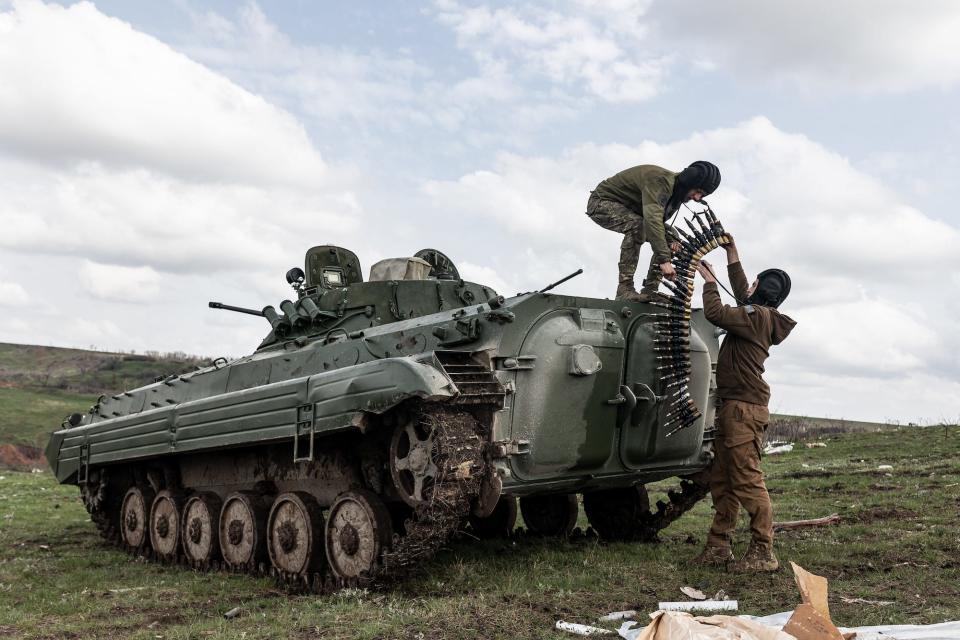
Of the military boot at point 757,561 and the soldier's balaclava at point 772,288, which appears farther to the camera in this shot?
the soldier's balaclava at point 772,288

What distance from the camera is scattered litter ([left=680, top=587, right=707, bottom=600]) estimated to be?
301 inches

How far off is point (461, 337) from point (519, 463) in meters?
1.23

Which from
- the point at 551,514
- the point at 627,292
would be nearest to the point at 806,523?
the point at 551,514

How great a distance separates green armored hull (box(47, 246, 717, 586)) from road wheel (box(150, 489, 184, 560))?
0.09 feet

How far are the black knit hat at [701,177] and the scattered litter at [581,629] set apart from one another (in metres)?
4.84

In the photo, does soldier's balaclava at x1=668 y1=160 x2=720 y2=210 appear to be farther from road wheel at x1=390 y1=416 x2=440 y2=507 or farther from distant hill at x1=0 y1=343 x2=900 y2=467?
distant hill at x1=0 y1=343 x2=900 y2=467

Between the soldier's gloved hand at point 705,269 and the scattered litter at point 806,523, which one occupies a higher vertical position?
the soldier's gloved hand at point 705,269

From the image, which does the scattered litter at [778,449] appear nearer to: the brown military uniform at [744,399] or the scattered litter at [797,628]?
the brown military uniform at [744,399]

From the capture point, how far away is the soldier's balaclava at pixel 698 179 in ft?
31.4

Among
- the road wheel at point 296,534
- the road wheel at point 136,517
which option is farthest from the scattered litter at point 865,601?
the road wheel at point 136,517

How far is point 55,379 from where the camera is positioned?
5081 cm

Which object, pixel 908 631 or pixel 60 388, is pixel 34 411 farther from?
pixel 908 631

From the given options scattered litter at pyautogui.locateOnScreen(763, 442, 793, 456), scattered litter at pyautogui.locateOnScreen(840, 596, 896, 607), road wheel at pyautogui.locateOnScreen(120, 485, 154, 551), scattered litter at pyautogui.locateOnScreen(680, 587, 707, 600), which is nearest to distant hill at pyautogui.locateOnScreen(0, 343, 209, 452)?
road wheel at pyautogui.locateOnScreen(120, 485, 154, 551)

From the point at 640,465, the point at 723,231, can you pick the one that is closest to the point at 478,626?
the point at 640,465
